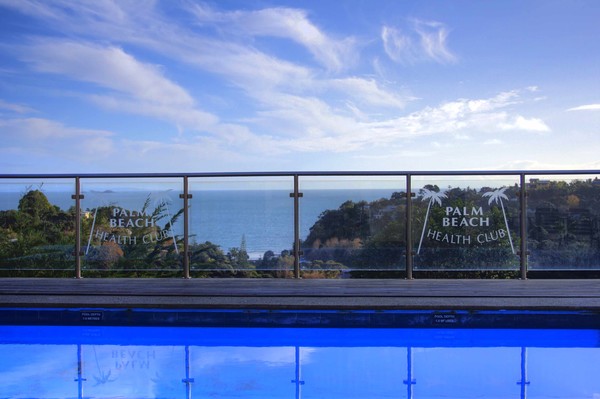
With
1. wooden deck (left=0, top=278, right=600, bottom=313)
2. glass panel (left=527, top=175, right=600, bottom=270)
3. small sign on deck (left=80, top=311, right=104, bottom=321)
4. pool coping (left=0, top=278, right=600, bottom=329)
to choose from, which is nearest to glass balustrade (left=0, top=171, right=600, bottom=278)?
glass panel (left=527, top=175, right=600, bottom=270)

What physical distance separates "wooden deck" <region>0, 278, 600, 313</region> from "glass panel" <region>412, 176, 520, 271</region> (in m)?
0.27

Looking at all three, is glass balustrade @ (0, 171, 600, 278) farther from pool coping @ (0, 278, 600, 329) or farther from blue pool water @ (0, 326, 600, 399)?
blue pool water @ (0, 326, 600, 399)

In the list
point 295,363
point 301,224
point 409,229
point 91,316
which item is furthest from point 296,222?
point 91,316

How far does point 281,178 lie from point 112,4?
19.0 ft

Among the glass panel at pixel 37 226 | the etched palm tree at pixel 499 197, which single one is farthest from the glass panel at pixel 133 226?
the etched palm tree at pixel 499 197

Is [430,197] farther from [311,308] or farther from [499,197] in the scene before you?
[311,308]

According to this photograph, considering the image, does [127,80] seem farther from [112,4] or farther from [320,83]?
[320,83]

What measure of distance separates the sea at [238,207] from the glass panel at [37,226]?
2 cm

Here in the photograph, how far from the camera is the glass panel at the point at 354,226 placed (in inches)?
243

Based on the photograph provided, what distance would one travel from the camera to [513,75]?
11367 millimetres

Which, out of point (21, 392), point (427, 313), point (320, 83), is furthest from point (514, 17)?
A: point (21, 392)

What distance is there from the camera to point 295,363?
14.7ft

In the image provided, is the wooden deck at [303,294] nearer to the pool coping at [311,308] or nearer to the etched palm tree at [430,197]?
the pool coping at [311,308]

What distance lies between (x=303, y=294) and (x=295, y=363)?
0.94 metres
